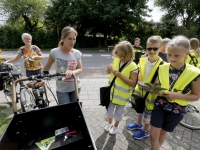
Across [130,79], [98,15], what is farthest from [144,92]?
[98,15]

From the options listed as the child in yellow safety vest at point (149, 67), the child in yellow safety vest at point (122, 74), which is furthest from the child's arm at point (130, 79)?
the child in yellow safety vest at point (149, 67)

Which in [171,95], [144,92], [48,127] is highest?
[171,95]

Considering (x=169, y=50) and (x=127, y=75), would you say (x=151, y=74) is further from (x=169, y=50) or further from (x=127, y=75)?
(x=169, y=50)

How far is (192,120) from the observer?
10.3ft

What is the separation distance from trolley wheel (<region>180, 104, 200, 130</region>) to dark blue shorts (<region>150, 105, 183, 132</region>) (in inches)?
54.4

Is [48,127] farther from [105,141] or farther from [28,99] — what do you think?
[28,99]

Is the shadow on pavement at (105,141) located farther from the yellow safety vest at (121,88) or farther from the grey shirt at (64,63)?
the grey shirt at (64,63)

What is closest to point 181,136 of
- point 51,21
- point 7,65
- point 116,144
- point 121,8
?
point 116,144

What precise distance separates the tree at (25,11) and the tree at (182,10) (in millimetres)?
20188

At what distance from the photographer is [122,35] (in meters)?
19.8

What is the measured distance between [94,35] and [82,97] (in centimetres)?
1744

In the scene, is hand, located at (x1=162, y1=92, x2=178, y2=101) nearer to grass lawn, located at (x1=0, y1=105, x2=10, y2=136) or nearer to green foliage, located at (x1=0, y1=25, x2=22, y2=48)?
grass lawn, located at (x1=0, y1=105, x2=10, y2=136)

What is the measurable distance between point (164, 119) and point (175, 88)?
466 millimetres

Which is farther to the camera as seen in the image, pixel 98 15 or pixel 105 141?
pixel 98 15
